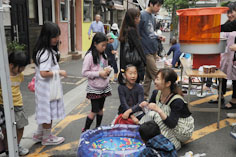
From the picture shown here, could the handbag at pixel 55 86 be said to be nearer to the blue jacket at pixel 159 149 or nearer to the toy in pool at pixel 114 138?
the toy in pool at pixel 114 138

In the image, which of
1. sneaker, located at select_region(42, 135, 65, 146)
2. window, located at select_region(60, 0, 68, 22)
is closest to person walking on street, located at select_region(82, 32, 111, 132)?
sneaker, located at select_region(42, 135, 65, 146)

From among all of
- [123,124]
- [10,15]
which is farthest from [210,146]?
[10,15]

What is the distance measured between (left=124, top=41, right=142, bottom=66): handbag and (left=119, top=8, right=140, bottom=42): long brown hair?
145 mm

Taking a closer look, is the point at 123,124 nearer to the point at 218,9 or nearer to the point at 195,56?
the point at 195,56

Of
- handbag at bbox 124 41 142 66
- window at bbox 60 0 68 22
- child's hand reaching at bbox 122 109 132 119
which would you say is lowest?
child's hand reaching at bbox 122 109 132 119

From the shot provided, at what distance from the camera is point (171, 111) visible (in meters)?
3.19

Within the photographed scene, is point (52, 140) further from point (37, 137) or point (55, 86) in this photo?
point (55, 86)

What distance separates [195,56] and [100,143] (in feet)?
7.21

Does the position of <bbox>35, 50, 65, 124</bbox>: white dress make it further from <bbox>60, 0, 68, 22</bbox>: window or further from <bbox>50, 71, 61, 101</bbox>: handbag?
<bbox>60, 0, 68, 22</bbox>: window

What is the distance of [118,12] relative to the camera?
25.3m

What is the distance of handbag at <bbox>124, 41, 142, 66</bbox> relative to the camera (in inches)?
168

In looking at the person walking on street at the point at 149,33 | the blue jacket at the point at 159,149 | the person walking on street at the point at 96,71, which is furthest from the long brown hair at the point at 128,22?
the blue jacket at the point at 159,149

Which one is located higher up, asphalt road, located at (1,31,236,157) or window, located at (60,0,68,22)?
window, located at (60,0,68,22)

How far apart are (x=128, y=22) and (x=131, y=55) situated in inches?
21.2
